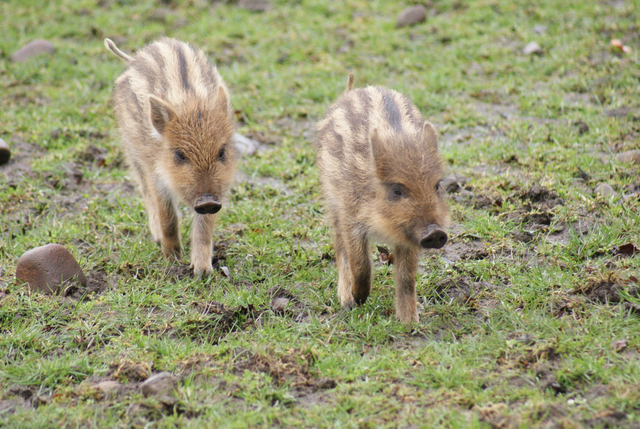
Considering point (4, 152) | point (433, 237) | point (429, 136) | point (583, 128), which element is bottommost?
point (583, 128)

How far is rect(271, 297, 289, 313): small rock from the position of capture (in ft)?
15.7

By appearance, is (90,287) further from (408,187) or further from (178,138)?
(408,187)

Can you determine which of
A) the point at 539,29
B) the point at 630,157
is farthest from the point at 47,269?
the point at 539,29

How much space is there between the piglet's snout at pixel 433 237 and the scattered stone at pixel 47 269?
8.32ft

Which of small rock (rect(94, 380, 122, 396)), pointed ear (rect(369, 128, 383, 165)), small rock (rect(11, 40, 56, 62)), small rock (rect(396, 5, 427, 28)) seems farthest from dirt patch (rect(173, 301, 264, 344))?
small rock (rect(396, 5, 427, 28))

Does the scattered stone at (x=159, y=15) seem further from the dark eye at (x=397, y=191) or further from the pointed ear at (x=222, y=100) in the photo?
the dark eye at (x=397, y=191)

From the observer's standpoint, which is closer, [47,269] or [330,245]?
[47,269]

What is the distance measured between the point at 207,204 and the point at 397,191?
4.58ft

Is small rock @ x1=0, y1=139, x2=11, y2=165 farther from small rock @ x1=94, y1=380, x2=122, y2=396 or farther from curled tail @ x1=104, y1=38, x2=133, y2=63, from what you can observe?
small rock @ x1=94, y1=380, x2=122, y2=396

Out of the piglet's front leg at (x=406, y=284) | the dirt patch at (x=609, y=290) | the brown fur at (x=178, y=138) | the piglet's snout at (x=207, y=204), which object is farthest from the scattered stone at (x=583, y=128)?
the piglet's snout at (x=207, y=204)

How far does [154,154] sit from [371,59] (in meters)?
4.14

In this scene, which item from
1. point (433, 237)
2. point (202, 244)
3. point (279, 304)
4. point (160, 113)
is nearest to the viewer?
point (433, 237)

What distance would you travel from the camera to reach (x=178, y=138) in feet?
16.9

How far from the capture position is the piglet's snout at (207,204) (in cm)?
492
